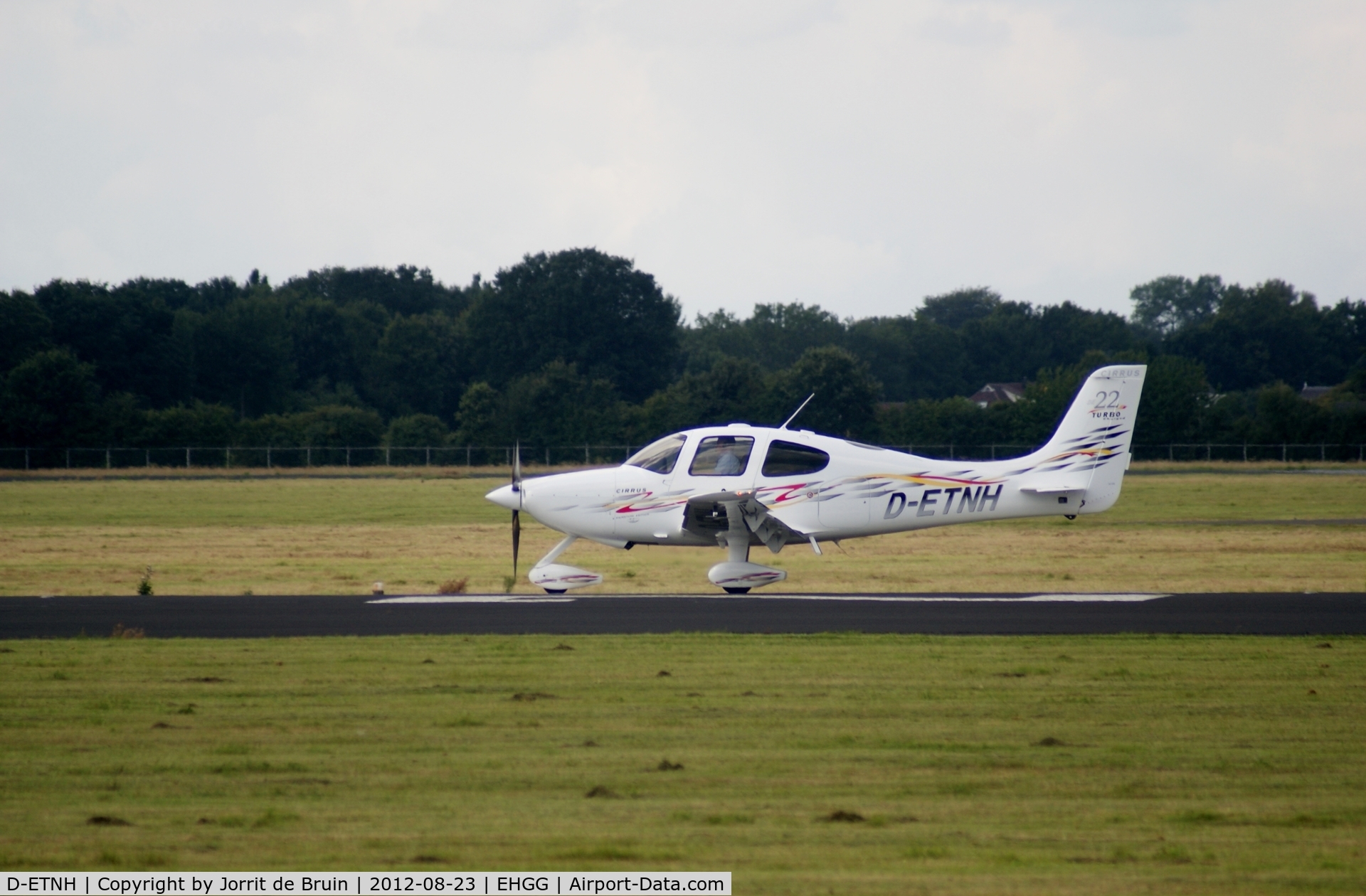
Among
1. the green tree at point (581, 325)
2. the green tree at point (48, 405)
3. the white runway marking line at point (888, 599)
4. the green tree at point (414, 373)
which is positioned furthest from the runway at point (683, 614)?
the green tree at point (414, 373)

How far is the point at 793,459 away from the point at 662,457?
1.70 meters

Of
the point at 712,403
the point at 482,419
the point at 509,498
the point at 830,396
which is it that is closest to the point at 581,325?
the point at 482,419

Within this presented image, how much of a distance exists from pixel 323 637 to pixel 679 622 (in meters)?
3.62

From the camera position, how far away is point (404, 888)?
544 cm

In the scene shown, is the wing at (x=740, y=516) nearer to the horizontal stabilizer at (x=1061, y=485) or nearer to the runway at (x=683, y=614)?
the runway at (x=683, y=614)

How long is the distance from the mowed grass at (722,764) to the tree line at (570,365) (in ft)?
167

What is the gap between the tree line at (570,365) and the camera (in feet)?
213

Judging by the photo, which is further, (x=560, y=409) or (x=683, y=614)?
(x=560, y=409)

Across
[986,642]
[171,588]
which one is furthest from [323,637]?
[171,588]

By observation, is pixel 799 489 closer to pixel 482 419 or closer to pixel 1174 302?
pixel 482 419

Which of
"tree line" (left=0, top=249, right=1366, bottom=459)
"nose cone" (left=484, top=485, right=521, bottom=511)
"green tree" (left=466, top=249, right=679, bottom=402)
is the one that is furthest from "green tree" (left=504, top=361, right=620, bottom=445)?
"nose cone" (left=484, top=485, right=521, bottom=511)

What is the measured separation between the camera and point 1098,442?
17984 mm

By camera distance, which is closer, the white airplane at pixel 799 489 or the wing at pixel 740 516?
the wing at pixel 740 516

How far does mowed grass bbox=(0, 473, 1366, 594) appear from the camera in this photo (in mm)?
20078
